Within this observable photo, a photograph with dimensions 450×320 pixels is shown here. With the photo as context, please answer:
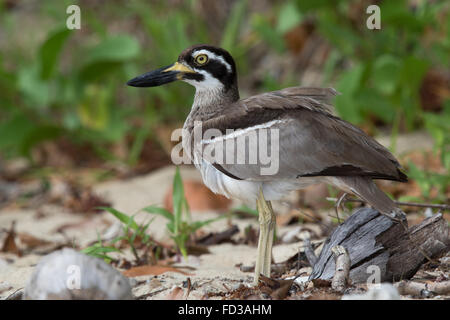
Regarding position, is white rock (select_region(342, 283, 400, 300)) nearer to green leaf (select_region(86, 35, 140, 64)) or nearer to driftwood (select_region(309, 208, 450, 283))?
driftwood (select_region(309, 208, 450, 283))

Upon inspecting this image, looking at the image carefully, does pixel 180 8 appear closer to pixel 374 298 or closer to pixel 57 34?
pixel 57 34

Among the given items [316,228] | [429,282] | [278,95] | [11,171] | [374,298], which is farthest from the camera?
[11,171]

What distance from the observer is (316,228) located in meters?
3.92

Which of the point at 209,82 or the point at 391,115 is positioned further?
the point at 391,115

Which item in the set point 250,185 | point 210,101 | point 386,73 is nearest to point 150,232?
point 210,101

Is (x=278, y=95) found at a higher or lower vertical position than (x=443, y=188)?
higher

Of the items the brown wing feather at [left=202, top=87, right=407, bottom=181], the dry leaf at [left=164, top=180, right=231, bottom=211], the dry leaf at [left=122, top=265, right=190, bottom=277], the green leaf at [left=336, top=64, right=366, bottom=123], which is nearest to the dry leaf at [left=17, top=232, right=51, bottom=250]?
the dry leaf at [left=164, top=180, right=231, bottom=211]

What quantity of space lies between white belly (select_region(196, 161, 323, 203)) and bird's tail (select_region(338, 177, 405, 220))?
169mm

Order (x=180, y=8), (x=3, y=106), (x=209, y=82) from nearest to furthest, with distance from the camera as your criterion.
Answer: (x=209, y=82)
(x=3, y=106)
(x=180, y=8)

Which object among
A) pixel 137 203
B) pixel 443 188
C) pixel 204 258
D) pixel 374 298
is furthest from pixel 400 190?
pixel 374 298

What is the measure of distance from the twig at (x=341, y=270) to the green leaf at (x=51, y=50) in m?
3.56

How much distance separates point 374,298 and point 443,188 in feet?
6.46

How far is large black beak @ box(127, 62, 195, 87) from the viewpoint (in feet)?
11.2

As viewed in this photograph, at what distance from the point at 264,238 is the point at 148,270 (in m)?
0.60
